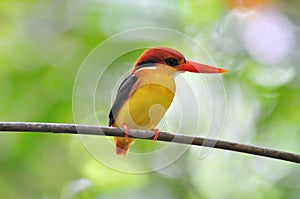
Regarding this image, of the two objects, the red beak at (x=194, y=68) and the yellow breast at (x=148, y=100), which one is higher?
the red beak at (x=194, y=68)

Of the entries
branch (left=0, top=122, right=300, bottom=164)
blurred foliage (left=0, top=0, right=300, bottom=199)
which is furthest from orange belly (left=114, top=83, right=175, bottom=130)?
blurred foliage (left=0, top=0, right=300, bottom=199)

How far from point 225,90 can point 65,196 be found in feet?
2.36

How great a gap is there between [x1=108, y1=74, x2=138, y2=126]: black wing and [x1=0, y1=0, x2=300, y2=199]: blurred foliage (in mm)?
630

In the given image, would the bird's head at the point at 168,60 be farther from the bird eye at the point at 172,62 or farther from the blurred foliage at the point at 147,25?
the blurred foliage at the point at 147,25

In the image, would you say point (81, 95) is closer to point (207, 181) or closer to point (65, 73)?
point (65, 73)

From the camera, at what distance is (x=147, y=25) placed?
239 centimetres

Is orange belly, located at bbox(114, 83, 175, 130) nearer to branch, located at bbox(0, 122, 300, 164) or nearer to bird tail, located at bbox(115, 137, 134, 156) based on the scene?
bird tail, located at bbox(115, 137, 134, 156)

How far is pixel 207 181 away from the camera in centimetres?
259

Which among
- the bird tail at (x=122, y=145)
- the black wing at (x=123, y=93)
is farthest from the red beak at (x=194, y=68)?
the bird tail at (x=122, y=145)

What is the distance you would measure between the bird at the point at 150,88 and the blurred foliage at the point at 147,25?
66 centimetres

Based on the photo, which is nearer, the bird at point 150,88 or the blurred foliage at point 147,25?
the bird at point 150,88

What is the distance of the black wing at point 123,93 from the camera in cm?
157

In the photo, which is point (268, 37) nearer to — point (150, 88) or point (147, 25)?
point (147, 25)

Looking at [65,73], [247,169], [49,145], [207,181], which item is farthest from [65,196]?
[247,169]
